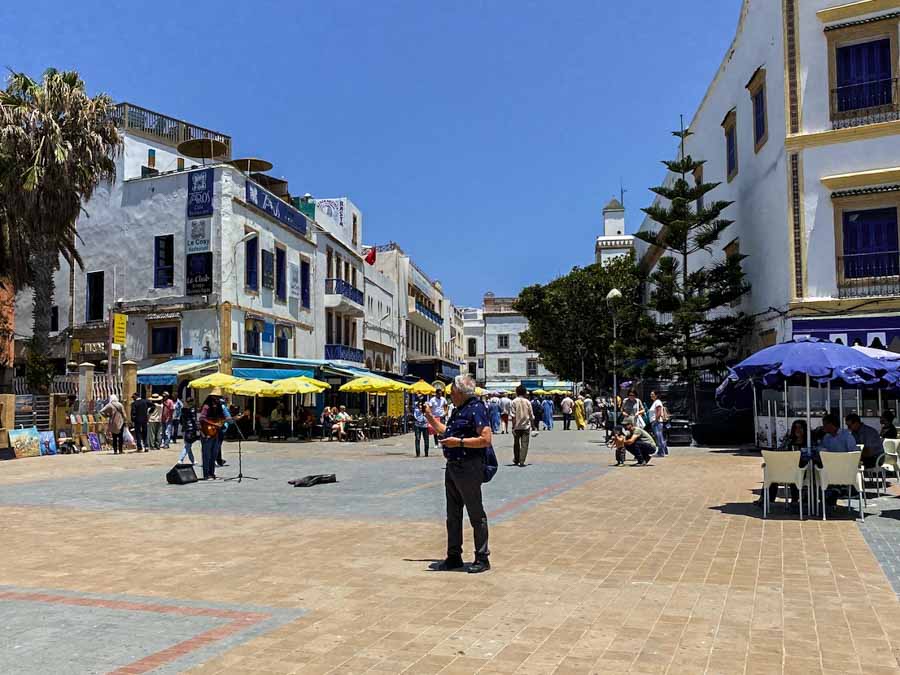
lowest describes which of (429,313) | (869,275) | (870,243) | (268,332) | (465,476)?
(465,476)

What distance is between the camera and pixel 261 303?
109ft

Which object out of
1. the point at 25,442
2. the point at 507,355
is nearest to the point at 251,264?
the point at 25,442

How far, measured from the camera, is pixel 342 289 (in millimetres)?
40906

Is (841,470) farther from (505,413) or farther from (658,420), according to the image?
(505,413)

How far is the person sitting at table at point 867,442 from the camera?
11758 mm

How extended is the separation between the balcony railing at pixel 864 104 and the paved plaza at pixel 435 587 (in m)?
12.6

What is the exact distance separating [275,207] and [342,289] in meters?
7.39

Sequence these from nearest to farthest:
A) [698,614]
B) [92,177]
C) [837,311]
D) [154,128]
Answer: [698,614]
[837,311]
[92,177]
[154,128]

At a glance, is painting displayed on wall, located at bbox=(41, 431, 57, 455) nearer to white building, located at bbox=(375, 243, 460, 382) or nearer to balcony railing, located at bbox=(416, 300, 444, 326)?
white building, located at bbox=(375, 243, 460, 382)

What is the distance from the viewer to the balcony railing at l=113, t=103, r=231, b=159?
34469 mm

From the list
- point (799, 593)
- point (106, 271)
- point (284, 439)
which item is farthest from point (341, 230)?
point (799, 593)

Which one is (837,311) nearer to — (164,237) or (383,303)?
(164,237)

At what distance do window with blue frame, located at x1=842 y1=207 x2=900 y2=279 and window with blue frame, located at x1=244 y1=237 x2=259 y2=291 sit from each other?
20649mm

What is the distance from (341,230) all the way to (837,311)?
2870 centimetres
